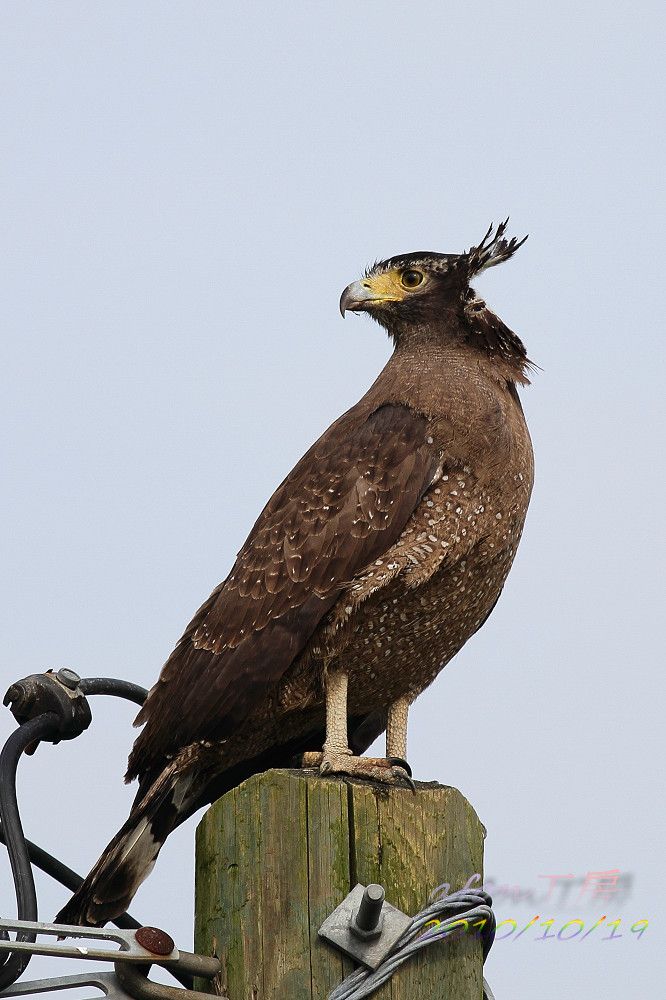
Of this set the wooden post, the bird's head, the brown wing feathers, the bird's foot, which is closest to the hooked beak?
the bird's head

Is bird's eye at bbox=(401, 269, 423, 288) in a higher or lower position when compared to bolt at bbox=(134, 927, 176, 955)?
higher

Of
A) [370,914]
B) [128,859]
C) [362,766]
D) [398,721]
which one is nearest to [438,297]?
[398,721]

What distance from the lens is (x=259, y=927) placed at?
2.94 meters

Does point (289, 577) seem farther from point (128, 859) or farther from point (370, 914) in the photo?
point (370, 914)

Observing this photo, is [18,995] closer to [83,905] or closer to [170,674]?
[83,905]

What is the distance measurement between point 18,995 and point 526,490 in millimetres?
2275

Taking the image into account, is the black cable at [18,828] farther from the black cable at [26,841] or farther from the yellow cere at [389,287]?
the yellow cere at [389,287]

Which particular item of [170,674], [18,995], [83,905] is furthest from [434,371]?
[18,995]

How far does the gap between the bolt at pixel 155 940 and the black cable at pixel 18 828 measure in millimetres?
245

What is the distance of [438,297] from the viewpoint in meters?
4.73

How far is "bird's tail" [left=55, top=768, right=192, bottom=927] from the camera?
12.3ft

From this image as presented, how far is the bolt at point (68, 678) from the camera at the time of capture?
157 inches

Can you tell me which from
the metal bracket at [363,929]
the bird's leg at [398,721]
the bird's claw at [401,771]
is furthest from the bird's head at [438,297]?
the metal bracket at [363,929]

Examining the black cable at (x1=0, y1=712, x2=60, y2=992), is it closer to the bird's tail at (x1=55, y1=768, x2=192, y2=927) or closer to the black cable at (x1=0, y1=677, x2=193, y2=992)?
the black cable at (x1=0, y1=677, x2=193, y2=992)
